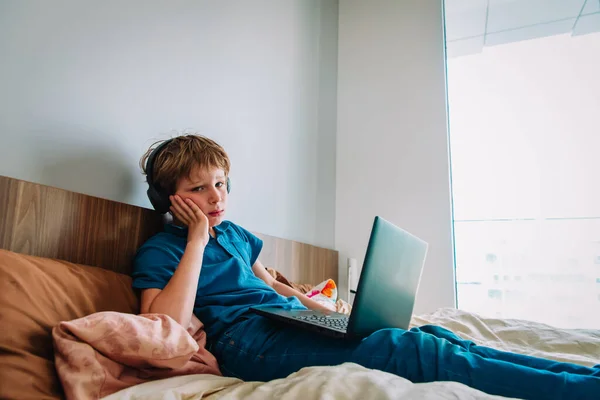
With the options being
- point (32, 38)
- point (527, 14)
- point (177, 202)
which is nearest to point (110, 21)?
point (32, 38)

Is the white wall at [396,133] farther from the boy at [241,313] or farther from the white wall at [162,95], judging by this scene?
the boy at [241,313]

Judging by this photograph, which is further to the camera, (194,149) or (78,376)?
(194,149)

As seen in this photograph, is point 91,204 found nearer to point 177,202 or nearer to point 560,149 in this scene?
point 177,202

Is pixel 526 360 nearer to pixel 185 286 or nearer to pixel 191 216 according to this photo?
pixel 185 286

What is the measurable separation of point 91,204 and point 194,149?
278 millimetres

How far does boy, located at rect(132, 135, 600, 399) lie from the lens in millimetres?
670

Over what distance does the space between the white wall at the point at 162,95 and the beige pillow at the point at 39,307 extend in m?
0.24

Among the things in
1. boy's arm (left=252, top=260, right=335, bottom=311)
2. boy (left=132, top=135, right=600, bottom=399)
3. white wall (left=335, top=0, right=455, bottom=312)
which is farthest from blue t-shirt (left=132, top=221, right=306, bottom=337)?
white wall (left=335, top=0, right=455, bottom=312)

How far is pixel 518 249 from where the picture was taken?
7.77 feet

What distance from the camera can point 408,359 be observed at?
73 centimetres

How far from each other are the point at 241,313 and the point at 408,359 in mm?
418

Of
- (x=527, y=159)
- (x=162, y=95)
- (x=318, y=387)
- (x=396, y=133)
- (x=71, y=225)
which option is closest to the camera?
(x=318, y=387)

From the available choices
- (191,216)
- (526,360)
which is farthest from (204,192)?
(526,360)

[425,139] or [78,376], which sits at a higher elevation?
[425,139]
